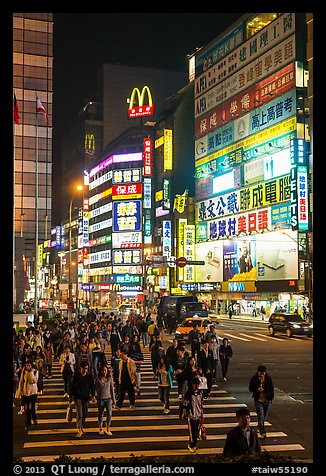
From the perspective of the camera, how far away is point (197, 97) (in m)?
83.0

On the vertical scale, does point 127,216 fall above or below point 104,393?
above

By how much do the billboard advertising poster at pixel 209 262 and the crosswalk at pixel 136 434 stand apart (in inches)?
2238

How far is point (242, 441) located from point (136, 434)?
218 inches

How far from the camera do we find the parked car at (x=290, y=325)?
36.0 meters

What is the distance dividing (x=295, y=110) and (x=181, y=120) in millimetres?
39279

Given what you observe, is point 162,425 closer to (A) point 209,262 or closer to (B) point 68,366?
(B) point 68,366

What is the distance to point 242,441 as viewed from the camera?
7.92 metres

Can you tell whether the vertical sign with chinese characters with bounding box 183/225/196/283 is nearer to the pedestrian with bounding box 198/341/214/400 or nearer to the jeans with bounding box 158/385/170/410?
the pedestrian with bounding box 198/341/214/400

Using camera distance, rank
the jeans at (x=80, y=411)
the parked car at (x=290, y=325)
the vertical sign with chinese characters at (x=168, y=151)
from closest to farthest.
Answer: the jeans at (x=80, y=411) → the parked car at (x=290, y=325) → the vertical sign with chinese characters at (x=168, y=151)

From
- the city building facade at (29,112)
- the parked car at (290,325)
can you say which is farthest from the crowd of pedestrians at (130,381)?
the city building facade at (29,112)

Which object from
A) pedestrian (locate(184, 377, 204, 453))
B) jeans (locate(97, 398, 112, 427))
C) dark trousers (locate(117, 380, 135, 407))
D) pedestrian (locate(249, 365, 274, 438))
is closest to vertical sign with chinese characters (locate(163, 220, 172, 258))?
dark trousers (locate(117, 380, 135, 407))

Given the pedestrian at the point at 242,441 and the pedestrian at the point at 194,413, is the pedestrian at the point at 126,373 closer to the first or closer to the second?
the pedestrian at the point at 194,413

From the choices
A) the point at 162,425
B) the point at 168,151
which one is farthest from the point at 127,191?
the point at 162,425

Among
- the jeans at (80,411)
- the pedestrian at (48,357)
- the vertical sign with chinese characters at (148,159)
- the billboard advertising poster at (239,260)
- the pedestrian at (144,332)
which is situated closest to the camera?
the jeans at (80,411)
